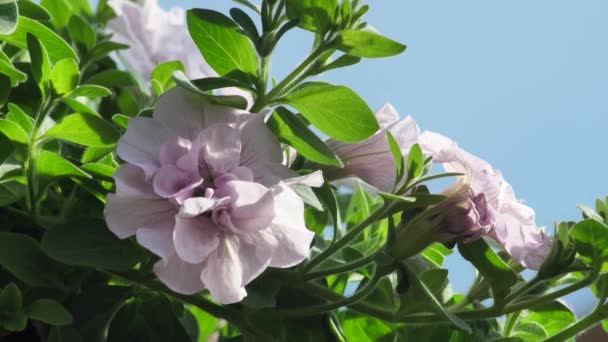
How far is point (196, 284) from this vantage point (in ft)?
1.60

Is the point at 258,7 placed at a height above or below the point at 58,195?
above

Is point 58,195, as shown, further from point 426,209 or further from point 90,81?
point 426,209

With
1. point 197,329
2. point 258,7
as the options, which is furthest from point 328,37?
point 197,329

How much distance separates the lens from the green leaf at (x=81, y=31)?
2.60 ft

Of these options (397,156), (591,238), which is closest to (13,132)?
(397,156)

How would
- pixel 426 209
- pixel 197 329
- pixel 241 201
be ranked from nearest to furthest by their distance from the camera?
1. pixel 241 201
2. pixel 426 209
3. pixel 197 329

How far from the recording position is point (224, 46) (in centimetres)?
57

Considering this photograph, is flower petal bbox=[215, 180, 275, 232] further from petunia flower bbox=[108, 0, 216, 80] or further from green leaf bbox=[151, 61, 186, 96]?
petunia flower bbox=[108, 0, 216, 80]

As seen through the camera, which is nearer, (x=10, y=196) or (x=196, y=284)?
(x=196, y=284)

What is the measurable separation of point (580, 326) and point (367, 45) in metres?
0.26

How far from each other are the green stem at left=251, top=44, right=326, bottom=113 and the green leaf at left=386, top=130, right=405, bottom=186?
0.23 feet

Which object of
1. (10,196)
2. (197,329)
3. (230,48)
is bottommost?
(197,329)

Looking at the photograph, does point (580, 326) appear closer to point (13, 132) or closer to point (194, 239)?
point (194, 239)

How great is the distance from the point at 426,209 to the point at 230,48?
0.17m
